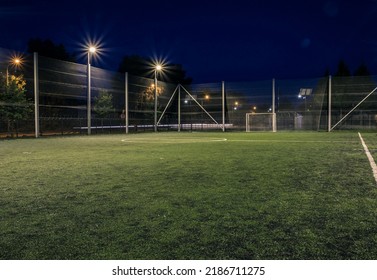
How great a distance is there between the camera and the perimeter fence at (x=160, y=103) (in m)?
23.3

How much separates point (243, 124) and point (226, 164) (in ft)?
95.8

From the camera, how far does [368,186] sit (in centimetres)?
542

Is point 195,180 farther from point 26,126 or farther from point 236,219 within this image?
point 26,126

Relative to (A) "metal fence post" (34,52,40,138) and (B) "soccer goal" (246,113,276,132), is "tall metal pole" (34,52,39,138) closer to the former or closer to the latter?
(A) "metal fence post" (34,52,40,138)

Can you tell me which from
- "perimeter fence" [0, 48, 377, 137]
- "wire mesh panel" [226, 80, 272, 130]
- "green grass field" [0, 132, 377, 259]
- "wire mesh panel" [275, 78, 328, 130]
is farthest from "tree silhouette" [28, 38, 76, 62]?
"green grass field" [0, 132, 377, 259]

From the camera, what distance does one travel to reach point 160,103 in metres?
37.6

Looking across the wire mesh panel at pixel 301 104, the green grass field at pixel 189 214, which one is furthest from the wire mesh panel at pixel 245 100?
the green grass field at pixel 189 214

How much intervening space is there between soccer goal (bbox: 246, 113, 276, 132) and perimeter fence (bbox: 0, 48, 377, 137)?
10 centimetres

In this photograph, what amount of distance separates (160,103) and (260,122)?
989 centimetres

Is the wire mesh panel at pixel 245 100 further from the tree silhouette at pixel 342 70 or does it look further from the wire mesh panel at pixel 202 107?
the tree silhouette at pixel 342 70

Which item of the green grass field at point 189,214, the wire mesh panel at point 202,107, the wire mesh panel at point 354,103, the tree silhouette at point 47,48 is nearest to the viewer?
the green grass field at point 189,214

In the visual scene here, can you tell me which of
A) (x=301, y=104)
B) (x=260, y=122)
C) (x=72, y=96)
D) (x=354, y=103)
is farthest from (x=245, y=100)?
(x=72, y=96)

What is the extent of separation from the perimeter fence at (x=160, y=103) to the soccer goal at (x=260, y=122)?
0.10m
